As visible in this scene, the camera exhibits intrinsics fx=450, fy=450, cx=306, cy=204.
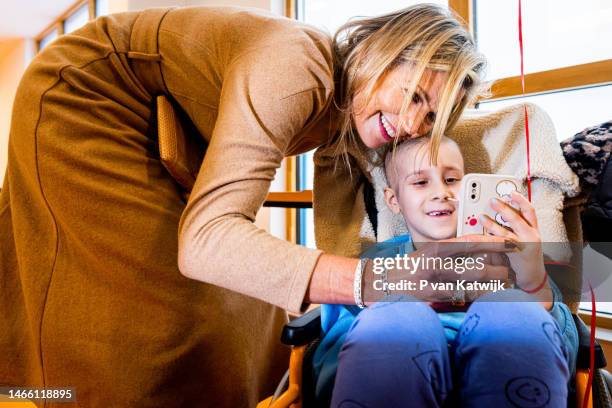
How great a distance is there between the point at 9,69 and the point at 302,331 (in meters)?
5.00

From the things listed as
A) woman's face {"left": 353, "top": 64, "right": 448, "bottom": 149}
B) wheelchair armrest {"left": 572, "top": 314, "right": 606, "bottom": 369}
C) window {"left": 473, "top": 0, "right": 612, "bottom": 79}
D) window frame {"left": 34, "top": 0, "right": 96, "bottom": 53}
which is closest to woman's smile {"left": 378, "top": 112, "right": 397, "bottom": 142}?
woman's face {"left": 353, "top": 64, "right": 448, "bottom": 149}

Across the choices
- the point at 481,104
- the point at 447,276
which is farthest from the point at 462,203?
the point at 481,104

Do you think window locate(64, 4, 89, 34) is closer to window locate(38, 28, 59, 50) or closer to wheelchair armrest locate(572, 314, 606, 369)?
window locate(38, 28, 59, 50)

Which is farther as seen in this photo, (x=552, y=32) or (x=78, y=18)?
(x=78, y=18)

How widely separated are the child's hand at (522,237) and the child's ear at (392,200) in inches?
10.3

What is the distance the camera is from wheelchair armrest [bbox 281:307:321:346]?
59cm

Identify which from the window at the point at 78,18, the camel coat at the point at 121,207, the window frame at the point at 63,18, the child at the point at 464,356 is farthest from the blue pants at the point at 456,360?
the window at the point at 78,18

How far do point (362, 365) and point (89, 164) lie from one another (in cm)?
45

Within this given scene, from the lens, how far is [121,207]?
634 millimetres

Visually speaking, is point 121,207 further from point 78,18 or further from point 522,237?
point 78,18

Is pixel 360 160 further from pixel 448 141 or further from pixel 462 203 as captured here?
pixel 462 203

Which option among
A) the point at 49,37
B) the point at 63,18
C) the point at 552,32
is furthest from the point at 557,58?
the point at 49,37

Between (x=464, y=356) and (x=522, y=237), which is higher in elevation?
(x=522, y=237)

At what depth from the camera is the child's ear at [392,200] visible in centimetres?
80
